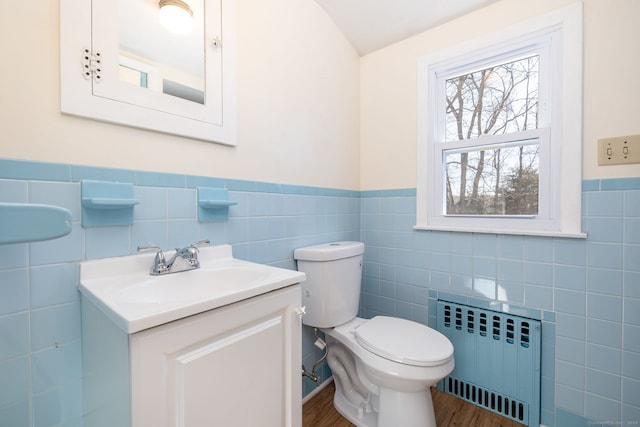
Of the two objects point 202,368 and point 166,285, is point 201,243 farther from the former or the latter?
point 202,368

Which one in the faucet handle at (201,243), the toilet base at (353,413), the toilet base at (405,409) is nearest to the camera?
the faucet handle at (201,243)

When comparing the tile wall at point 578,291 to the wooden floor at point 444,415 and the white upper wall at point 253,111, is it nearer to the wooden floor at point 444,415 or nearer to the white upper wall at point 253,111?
the wooden floor at point 444,415

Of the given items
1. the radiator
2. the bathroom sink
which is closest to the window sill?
the radiator

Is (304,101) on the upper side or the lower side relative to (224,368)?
upper

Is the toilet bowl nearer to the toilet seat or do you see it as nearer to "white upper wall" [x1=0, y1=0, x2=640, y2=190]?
the toilet seat

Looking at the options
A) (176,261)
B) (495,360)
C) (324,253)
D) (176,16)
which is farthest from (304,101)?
(495,360)

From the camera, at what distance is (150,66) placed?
969 millimetres

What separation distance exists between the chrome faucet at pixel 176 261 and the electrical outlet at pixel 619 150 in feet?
5.66

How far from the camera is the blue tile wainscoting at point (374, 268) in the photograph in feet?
2.44

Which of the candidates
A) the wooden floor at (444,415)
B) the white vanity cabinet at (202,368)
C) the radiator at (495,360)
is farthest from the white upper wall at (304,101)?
the wooden floor at (444,415)

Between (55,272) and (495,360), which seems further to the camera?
(495,360)

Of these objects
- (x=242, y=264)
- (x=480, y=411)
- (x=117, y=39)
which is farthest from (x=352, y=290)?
(x=117, y=39)

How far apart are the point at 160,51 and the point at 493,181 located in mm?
1680

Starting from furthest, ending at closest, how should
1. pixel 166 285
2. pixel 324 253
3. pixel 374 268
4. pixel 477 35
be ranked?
pixel 374 268
pixel 477 35
pixel 324 253
pixel 166 285
